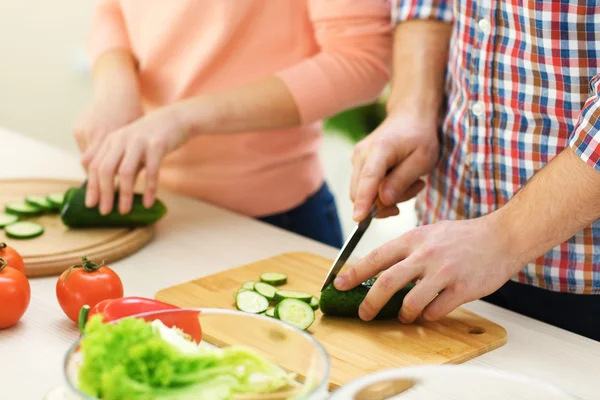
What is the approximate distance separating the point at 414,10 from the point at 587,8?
467 millimetres

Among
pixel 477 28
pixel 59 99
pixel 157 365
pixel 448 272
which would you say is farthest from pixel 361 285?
pixel 59 99

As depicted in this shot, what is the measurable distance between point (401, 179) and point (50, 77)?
3.32 m

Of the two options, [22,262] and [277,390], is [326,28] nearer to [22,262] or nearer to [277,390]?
[22,262]

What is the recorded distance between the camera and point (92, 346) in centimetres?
85

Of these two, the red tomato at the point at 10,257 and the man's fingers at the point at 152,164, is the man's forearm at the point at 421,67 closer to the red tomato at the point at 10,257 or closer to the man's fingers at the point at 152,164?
the man's fingers at the point at 152,164

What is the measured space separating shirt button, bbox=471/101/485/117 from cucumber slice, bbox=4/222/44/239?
3.04ft

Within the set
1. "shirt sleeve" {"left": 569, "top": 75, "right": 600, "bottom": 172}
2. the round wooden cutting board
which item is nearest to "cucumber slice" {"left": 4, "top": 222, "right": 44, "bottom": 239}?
the round wooden cutting board

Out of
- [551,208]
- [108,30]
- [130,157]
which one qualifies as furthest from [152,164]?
[551,208]

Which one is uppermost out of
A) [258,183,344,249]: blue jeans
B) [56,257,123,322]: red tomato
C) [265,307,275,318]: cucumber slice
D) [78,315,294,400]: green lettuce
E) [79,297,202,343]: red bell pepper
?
[78,315,294,400]: green lettuce

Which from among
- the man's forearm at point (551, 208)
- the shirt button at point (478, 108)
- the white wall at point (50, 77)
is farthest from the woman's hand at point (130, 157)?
the white wall at point (50, 77)

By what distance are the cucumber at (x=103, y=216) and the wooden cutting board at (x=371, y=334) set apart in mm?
334

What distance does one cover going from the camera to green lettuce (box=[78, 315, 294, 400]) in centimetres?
82

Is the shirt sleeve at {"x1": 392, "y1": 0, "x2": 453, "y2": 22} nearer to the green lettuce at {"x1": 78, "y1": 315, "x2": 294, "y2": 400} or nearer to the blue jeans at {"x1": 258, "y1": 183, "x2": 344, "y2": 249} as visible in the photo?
the blue jeans at {"x1": 258, "y1": 183, "x2": 344, "y2": 249}

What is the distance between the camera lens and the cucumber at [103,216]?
1817 mm
